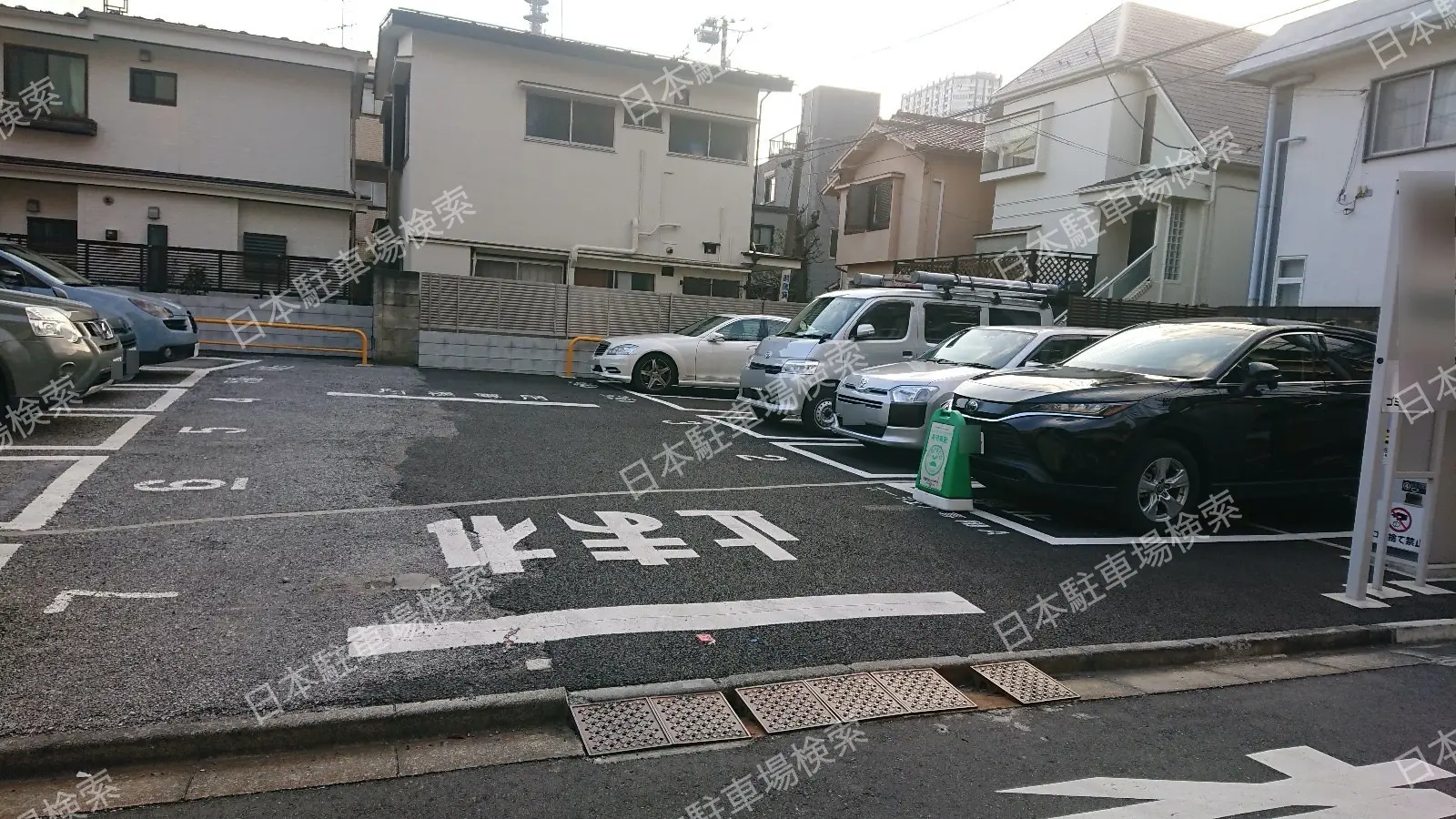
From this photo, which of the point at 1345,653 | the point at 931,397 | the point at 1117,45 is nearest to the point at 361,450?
the point at 931,397

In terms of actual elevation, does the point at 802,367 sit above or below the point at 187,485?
above

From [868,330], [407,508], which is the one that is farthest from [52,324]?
[868,330]

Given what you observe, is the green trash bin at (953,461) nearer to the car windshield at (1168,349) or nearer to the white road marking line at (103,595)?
the car windshield at (1168,349)

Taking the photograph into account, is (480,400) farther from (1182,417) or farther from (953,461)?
(1182,417)

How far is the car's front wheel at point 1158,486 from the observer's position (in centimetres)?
685

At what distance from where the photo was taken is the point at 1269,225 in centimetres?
1577

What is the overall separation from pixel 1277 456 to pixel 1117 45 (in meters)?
Answer: 16.0

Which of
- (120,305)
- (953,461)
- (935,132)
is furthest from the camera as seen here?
(935,132)

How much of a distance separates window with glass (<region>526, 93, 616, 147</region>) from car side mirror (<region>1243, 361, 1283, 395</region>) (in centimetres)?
1692

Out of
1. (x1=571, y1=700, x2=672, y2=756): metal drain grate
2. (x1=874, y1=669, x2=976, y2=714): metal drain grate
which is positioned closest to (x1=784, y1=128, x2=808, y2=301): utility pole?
(x1=874, y1=669, x2=976, y2=714): metal drain grate

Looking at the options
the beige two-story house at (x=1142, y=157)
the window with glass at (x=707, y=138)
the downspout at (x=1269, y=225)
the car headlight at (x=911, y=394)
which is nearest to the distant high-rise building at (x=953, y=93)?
the beige two-story house at (x=1142, y=157)

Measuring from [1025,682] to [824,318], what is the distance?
7.41 metres

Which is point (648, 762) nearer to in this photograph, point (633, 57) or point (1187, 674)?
point (1187, 674)

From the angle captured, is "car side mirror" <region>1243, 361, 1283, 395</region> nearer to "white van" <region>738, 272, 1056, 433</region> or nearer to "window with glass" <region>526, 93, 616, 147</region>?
"white van" <region>738, 272, 1056, 433</region>
